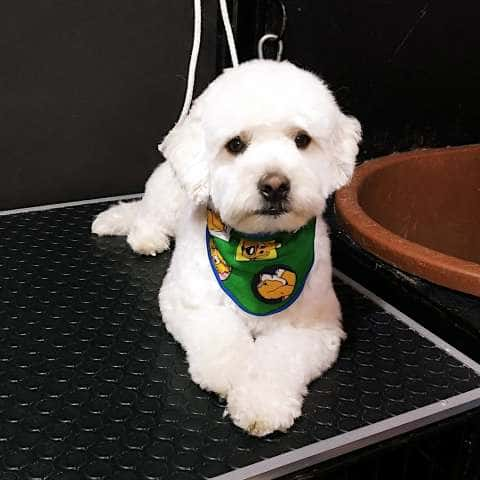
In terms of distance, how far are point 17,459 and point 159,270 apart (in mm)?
602

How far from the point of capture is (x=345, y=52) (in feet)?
5.56

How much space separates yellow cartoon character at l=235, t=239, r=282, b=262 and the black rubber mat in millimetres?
204

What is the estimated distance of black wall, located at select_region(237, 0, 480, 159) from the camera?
166 centimetres

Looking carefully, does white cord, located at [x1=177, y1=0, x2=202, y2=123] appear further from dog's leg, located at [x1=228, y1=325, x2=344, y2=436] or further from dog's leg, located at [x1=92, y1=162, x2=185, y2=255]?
dog's leg, located at [x1=228, y1=325, x2=344, y2=436]

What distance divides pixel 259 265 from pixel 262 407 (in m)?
0.25

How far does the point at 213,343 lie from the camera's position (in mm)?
1076

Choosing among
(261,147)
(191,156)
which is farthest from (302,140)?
(191,156)

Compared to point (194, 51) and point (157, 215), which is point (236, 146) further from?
point (194, 51)

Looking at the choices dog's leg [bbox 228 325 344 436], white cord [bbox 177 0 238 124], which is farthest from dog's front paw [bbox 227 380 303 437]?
white cord [bbox 177 0 238 124]

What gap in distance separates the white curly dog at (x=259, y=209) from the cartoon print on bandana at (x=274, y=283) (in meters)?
0.03

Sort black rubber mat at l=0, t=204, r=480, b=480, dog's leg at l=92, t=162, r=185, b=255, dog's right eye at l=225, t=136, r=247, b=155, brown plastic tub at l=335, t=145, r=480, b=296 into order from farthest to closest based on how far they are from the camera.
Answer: brown plastic tub at l=335, t=145, r=480, b=296 → dog's leg at l=92, t=162, r=185, b=255 → dog's right eye at l=225, t=136, r=247, b=155 → black rubber mat at l=0, t=204, r=480, b=480

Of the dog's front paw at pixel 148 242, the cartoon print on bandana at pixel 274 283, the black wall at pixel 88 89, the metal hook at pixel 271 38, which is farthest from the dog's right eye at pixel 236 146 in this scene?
the black wall at pixel 88 89

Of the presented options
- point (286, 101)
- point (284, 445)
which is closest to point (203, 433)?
point (284, 445)

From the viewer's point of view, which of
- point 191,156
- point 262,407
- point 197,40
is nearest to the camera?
point 262,407
